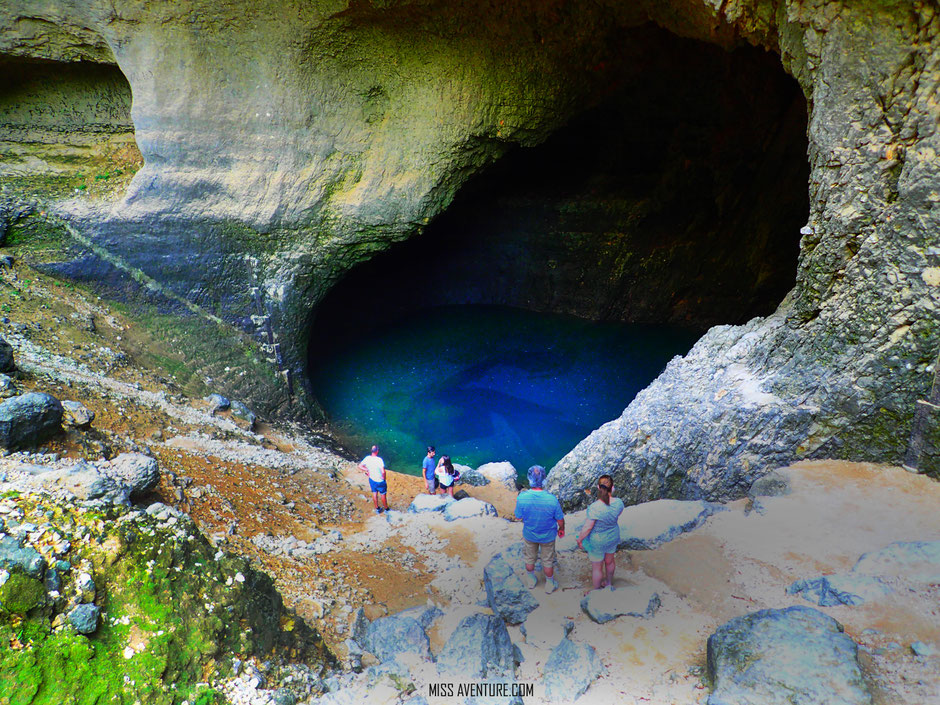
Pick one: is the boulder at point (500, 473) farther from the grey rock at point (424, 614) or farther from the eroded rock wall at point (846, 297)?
the grey rock at point (424, 614)

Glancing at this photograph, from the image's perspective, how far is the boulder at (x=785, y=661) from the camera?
311cm

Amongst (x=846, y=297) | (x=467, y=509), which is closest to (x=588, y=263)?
(x=467, y=509)

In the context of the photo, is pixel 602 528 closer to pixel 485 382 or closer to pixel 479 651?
pixel 479 651

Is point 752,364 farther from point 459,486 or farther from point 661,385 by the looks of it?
point 459,486

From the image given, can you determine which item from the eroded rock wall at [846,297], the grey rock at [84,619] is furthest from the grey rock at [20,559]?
the eroded rock wall at [846,297]

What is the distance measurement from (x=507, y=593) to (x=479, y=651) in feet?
2.20

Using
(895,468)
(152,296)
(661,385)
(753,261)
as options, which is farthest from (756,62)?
(152,296)

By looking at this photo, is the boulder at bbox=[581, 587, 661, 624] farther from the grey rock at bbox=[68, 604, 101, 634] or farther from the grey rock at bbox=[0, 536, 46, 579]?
the grey rock at bbox=[0, 536, 46, 579]

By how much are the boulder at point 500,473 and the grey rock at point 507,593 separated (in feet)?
12.1

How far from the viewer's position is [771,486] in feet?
17.1

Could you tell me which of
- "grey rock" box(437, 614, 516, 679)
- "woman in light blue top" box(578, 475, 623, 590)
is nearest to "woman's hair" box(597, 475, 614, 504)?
"woman in light blue top" box(578, 475, 623, 590)

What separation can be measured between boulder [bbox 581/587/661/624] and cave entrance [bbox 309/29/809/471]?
17.2 ft

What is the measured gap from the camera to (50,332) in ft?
27.0

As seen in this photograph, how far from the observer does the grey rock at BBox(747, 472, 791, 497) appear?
16.9 ft
